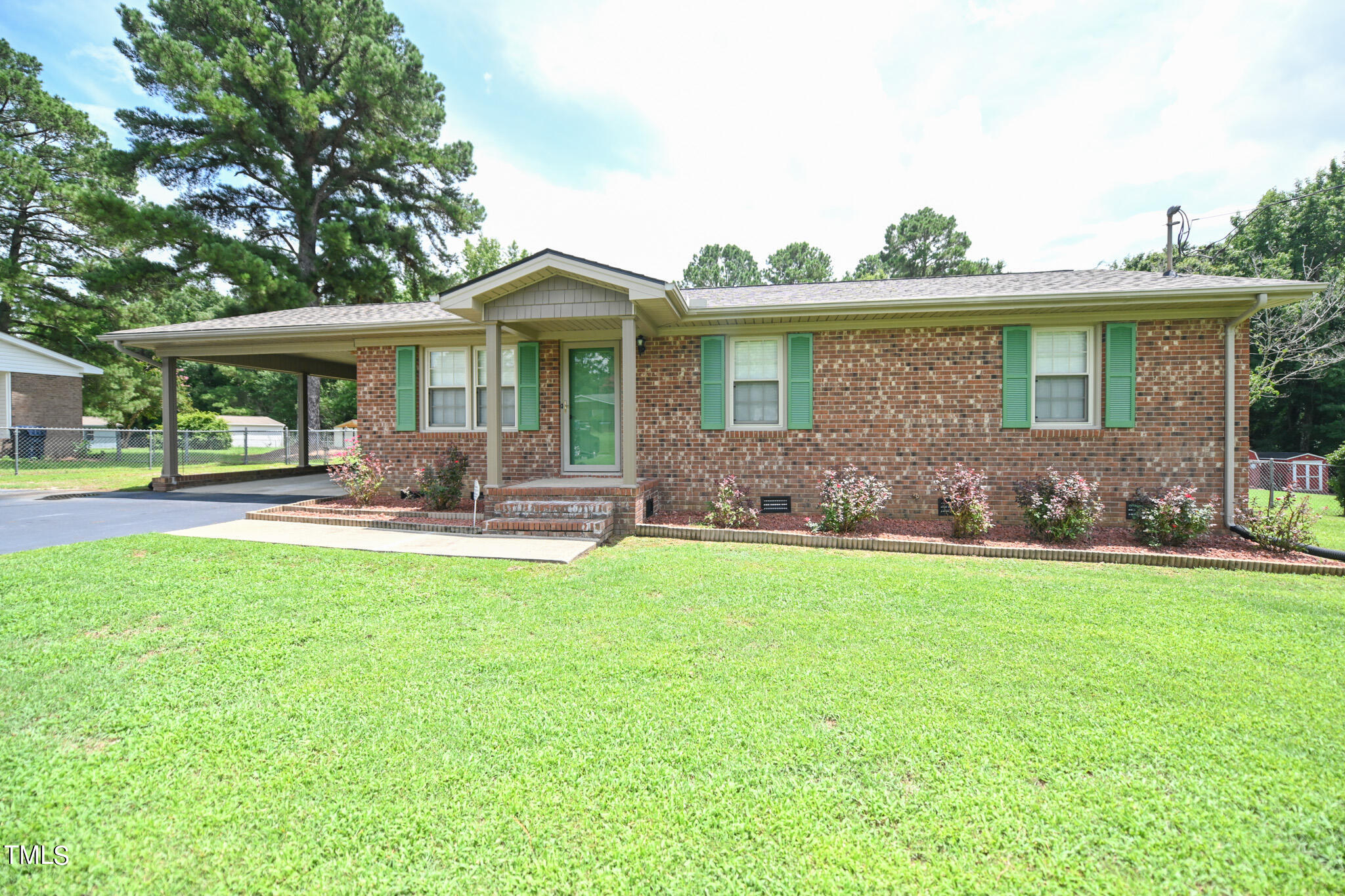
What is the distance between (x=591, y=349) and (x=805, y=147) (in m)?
7.70

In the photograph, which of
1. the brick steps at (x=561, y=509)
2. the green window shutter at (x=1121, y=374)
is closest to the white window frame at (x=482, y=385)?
the brick steps at (x=561, y=509)

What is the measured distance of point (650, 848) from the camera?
6.25ft

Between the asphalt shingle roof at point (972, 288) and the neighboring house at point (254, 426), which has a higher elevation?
the asphalt shingle roof at point (972, 288)

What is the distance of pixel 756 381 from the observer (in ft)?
27.8

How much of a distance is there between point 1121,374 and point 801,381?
4.24 meters

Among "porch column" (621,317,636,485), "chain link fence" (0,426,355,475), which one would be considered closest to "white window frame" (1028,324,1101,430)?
"porch column" (621,317,636,485)

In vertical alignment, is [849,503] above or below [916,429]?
below

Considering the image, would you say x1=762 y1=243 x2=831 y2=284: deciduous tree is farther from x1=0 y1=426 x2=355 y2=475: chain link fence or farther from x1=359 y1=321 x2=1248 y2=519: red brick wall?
x1=359 y1=321 x2=1248 y2=519: red brick wall

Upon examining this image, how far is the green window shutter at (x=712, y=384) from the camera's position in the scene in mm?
8391

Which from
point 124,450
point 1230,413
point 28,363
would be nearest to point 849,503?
point 1230,413

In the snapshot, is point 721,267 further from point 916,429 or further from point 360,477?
point 360,477

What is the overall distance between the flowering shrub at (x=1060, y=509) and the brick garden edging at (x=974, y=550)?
19.4 inches

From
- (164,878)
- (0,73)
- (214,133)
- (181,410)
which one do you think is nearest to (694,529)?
(164,878)

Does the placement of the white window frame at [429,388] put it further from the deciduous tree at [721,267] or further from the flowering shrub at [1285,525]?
the deciduous tree at [721,267]
